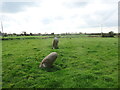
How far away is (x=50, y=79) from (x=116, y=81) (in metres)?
4.50

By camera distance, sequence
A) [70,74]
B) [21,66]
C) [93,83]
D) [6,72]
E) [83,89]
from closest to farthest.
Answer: [83,89] → [93,83] → [70,74] → [6,72] → [21,66]

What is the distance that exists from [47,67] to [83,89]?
4.19 meters

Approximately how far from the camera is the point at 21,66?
11.6 meters

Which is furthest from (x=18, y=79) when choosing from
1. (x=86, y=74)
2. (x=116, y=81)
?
(x=116, y=81)

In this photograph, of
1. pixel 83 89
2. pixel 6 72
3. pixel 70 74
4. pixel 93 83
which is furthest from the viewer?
pixel 6 72

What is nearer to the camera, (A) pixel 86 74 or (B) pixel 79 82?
(B) pixel 79 82

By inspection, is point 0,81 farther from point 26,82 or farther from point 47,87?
point 47,87

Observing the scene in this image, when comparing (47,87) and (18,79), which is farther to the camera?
(18,79)

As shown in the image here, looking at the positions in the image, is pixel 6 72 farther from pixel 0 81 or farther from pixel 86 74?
pixel 86 74

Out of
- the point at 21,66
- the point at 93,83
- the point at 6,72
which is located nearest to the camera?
the point at 93,83

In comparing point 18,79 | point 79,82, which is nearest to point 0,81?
point 18,79

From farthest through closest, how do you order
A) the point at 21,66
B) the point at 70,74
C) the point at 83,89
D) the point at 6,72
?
the point at 21,66
the point at 6,72
the point at 70,74
the point at 83,89

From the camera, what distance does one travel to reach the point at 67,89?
770cm

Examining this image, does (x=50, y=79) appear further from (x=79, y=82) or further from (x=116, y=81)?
(x=116, y=81)
